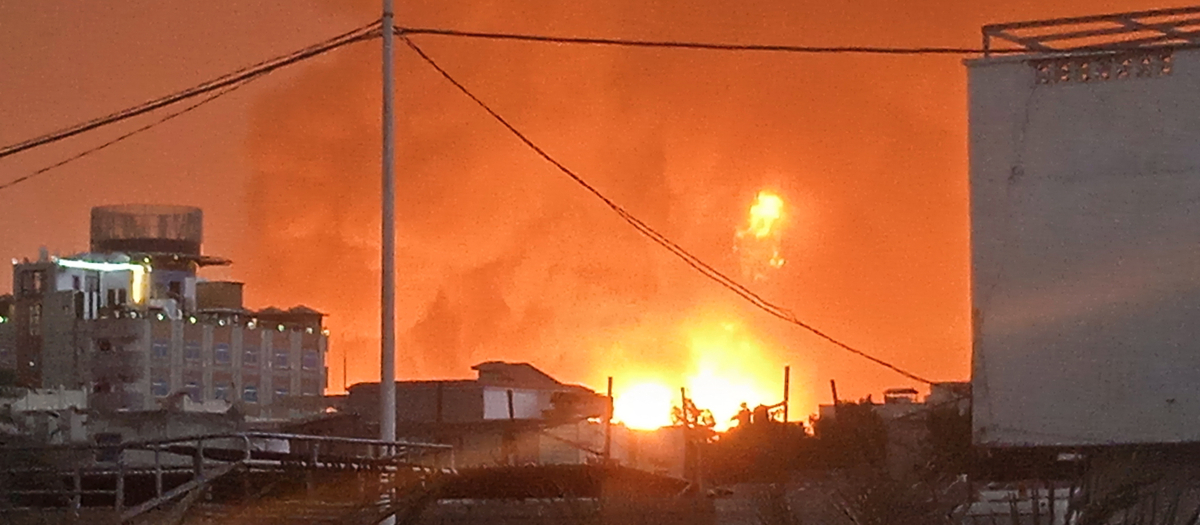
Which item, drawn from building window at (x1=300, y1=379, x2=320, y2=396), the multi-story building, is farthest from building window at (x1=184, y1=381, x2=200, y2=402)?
building window at (x1=300, y1=379, x2=320, y2=396)

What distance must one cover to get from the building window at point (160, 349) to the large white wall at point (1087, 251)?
6219 cm

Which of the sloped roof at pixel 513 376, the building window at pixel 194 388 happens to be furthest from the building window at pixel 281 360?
the sloped roof at pixel 513 376

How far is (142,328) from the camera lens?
278 ft

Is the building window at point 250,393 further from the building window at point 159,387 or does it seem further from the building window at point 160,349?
the building window at point 160,349

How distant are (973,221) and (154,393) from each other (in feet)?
209

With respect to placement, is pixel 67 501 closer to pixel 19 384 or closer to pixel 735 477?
pixel 735 477

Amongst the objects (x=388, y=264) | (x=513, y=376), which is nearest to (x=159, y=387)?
(x=513, y=376)

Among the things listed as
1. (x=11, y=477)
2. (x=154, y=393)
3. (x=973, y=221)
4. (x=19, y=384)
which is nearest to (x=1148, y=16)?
(x=973, y=221)

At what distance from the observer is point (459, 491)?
90.5 feet

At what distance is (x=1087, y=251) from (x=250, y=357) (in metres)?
66.6

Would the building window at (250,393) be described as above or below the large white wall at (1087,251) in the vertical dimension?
below

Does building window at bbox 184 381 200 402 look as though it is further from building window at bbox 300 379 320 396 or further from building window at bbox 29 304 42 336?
building window at bbox 29 304 42 336

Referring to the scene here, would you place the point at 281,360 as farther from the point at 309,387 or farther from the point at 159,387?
the point at 159,387

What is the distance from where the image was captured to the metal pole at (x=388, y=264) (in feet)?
80.0
